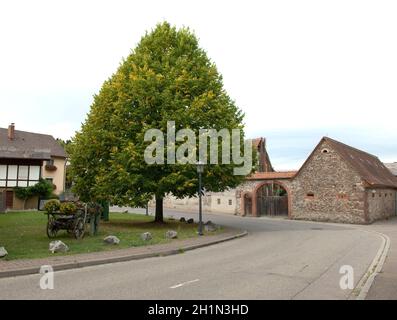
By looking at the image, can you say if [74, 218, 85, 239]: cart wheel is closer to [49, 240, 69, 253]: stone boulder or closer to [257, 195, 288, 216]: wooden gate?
[49, 240, 69, 253]: stone boulder

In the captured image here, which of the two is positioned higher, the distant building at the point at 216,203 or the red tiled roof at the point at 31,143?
the red tiled roof at the point at 31,143

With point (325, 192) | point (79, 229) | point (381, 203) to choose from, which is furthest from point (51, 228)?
point (381, 203)

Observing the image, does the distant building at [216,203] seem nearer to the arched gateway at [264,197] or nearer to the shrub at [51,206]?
the arched gateway at [264,197]

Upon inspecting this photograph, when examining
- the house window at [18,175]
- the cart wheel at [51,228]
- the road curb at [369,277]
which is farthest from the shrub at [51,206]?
the house window at [18,175]

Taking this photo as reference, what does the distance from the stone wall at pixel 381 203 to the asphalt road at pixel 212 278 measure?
815 inches

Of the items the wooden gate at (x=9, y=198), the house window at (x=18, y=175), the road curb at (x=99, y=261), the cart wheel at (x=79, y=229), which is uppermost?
the house window at (x=18, y=175)

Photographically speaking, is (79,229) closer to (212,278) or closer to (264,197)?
(212,278)

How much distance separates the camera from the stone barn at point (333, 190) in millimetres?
32812

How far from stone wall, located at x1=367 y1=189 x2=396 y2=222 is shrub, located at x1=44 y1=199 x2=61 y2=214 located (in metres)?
26.3

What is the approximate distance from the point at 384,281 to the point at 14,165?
114ft

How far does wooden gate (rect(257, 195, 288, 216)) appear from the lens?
3809 centimetres

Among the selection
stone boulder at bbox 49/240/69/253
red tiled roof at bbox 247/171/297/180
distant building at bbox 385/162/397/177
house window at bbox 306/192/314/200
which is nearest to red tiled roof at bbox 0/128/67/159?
red tiled roof at bbox 247/171/297/180

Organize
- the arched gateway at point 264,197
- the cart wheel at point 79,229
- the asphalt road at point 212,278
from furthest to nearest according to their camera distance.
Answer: the arched gateway at point 264,197 < the cart wheel at point 79,229 < the asphalt road at point 212,278

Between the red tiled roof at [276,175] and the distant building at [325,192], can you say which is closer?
the distant building at [325,192]
